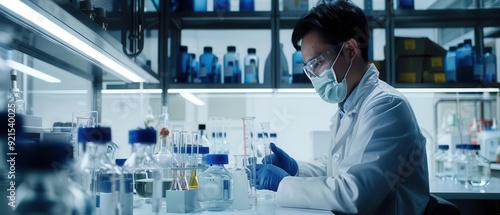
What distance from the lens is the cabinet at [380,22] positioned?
2838mm

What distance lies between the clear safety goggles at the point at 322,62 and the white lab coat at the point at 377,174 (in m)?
0.23

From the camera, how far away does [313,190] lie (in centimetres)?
141

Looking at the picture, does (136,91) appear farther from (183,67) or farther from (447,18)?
(447,18)

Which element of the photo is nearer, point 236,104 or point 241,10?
point 241,10

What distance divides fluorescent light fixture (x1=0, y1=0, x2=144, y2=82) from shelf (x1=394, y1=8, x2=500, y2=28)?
1.90m

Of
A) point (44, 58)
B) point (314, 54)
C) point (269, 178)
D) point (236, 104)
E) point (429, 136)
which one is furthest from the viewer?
point (236, 104)

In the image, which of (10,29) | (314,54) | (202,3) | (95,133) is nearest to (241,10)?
(202,3)

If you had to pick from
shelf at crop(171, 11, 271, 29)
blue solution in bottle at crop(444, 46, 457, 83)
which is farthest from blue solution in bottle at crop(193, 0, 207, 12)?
blue solution in bottle at crop(444, 46, 457, 83)

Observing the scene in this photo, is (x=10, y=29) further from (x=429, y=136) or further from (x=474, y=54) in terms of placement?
(x=429, y=136)

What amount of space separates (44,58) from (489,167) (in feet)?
8.54

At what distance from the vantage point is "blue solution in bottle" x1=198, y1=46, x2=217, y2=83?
2.89 metres

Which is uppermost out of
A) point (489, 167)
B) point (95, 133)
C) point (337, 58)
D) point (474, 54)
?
point (474, 54)

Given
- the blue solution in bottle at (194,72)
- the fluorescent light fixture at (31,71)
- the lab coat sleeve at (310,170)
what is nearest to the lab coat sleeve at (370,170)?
the lab coat sleeve at (310,170)

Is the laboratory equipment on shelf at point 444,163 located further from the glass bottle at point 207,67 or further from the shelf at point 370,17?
the glass bottle at point 207,67
